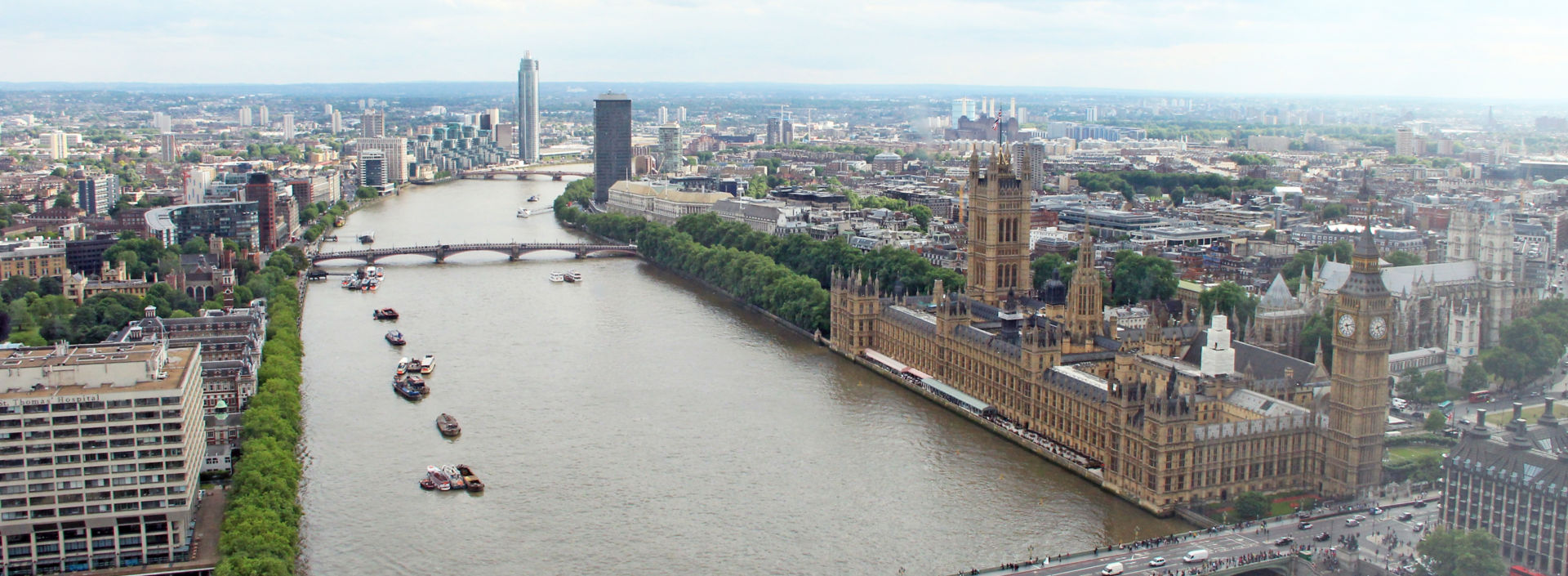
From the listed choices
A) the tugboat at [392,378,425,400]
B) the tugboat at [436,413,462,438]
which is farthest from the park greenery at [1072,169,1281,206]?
the tugboat at [436,413,462,438]

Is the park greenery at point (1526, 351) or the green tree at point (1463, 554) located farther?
the park greenery at point (1526, 351)

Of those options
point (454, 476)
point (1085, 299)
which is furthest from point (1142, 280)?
point (454, 476)

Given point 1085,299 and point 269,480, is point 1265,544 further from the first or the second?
point 269,480

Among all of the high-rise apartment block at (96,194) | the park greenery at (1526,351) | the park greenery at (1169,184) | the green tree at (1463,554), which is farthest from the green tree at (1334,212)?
the high-rise apartment block at (96,194)

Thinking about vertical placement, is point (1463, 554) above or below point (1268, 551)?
above

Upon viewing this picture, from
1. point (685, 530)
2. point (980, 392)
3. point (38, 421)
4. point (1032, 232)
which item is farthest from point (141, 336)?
point (1032, 232)

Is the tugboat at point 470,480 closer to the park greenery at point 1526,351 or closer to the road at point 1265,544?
the road at point 1265,544

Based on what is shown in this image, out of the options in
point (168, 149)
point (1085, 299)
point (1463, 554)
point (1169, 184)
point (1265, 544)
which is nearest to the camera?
point (1463, 554)
